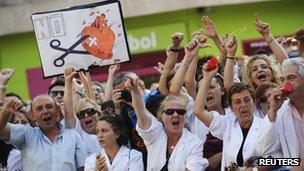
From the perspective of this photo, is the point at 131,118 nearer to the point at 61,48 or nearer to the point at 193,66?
the point at 193,66

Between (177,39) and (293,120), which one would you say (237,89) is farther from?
(177,39)

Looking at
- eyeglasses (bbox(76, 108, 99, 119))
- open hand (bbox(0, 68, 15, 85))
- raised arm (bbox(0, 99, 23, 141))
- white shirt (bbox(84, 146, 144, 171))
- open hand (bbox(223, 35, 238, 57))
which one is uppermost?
open hand (bbox(0, 68, 15, 85))

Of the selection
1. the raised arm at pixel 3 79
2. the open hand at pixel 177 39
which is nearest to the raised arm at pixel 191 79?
the open hand at pixel 177 39

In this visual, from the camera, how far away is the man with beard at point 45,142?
8.66m

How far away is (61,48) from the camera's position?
9930 millimetres

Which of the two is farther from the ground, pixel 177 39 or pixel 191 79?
pixel 177 39

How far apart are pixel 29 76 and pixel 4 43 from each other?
3.75ft

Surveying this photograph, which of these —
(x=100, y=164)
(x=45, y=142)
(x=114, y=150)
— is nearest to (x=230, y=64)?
(x=114, y=150)

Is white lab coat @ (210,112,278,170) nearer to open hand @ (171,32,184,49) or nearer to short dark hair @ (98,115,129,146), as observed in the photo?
short dark hair @ (98,115,129,146)

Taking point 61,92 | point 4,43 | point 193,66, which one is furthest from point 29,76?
point 193,66

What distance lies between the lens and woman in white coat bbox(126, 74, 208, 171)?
8016 mm

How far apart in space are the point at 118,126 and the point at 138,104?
45 centimetres

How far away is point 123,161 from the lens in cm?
829

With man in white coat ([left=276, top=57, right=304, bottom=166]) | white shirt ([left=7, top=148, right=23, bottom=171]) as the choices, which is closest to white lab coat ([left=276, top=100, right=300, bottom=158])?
man in white coat ([left=276, top=57, right=304, bottom=166])
